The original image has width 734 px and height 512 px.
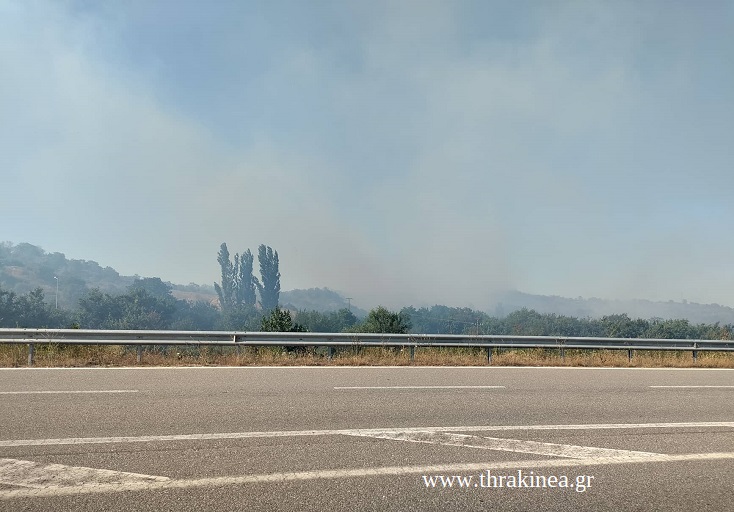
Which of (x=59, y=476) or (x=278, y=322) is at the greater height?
(x=59, y=476)

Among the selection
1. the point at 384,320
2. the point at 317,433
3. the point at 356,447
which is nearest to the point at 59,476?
the point at 317,433

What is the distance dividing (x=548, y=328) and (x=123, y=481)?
357ft

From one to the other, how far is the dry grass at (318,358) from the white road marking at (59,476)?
7.78 m

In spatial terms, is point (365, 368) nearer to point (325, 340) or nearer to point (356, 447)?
point (325, 340)

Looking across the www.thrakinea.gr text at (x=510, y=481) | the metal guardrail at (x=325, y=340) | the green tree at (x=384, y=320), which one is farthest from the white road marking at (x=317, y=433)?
the green tree at (x=384, y=320)

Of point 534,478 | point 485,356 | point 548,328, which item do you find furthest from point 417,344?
point 548,328

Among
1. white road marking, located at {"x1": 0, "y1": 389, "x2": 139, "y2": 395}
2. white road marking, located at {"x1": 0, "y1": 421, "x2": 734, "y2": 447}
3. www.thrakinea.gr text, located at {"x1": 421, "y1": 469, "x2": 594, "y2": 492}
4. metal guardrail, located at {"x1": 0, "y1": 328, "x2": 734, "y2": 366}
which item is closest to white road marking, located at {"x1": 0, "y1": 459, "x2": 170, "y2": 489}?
white road marking, located at {"x1": 0, "y1": 421, "x2": 734, "y2": 447}

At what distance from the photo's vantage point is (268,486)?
3.83 meters

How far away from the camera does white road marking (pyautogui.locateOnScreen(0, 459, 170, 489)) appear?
382 centimetres

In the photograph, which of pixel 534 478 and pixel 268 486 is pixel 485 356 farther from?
pixel 268 486

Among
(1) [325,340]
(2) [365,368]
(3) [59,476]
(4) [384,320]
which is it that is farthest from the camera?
(4) [384,320]

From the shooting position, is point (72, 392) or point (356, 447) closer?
point (356, 447)

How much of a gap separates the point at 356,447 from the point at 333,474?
800mm

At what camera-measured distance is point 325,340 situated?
13078 mm
